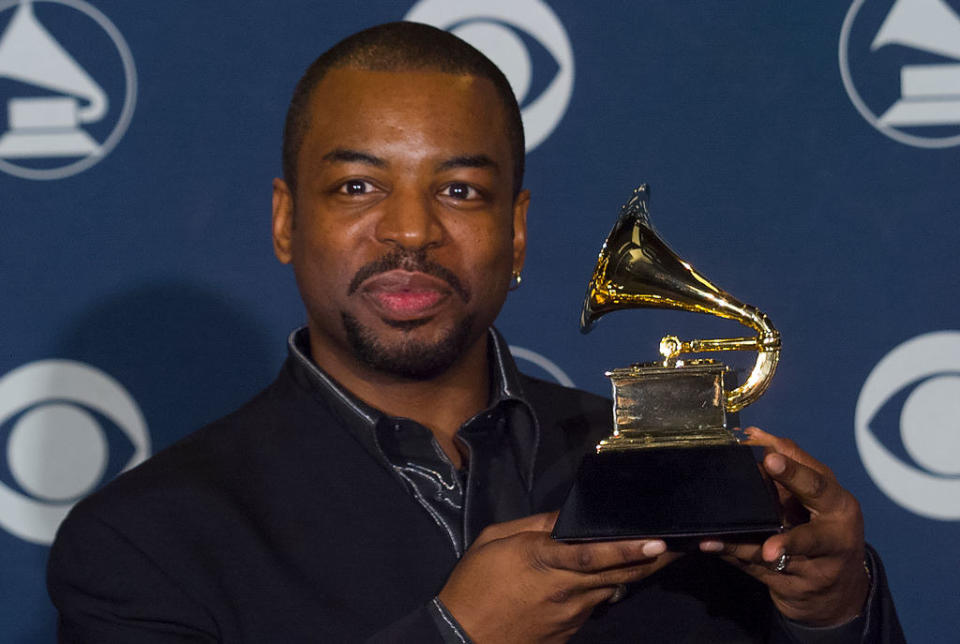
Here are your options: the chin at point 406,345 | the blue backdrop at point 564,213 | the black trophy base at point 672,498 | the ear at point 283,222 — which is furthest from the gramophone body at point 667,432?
the blue backdrop at point 564,213

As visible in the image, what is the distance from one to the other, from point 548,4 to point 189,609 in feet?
4.54

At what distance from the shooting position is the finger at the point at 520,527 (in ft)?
4.87

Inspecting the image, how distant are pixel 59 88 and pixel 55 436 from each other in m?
0.69

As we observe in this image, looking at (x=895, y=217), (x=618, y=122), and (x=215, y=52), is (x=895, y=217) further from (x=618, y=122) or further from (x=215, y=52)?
(x=215, y=52)

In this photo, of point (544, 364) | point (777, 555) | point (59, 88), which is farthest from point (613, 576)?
point (59, 88)

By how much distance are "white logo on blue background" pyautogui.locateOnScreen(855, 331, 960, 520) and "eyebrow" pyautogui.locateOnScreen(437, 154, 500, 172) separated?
101 centimetres

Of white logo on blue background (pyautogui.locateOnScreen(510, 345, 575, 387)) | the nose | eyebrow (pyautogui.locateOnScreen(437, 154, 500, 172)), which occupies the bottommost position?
white logo on blue background (pyautogui.locateOnScreen(510, 345, 575, 387))

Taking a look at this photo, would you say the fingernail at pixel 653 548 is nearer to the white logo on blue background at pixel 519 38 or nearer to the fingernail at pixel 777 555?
the fingernail at pixel 777 555

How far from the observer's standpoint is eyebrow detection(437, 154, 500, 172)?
1796mm

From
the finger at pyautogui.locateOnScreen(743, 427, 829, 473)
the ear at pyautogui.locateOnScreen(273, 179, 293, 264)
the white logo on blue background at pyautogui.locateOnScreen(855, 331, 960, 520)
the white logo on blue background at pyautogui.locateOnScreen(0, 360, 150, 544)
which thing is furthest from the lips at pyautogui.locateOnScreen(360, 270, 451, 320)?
the white logo on blue background at pyautogui.locateOnScreen(855, 331, 960, 520)

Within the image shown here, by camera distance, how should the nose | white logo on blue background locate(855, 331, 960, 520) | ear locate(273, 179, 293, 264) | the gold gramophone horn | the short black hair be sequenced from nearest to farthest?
the gold gramophone horn
the nose
the short black hair
ear locate(273, 179, 293, 264)
white logo on blue background locate(855, 331, 960, 520)

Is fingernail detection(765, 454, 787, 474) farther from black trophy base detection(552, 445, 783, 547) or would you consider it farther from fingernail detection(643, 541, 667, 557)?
fingernail detection(643, 541, 667, 557)

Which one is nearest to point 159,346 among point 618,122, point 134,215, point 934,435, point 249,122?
point 134,215

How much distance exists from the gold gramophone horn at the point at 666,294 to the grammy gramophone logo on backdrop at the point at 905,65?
37.3 inches
